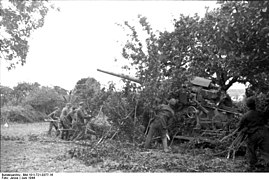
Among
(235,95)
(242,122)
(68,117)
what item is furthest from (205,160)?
(68,117)

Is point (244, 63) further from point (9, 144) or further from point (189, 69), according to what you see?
point (9, 144)

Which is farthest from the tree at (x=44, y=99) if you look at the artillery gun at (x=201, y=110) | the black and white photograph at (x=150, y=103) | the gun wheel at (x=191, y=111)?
the gun wheel at (x=191, y=111)

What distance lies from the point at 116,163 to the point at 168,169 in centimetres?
84

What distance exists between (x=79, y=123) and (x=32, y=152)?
7.10ft

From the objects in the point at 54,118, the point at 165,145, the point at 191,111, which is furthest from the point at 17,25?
the point at 191,111

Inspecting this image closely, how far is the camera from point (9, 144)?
175 inches

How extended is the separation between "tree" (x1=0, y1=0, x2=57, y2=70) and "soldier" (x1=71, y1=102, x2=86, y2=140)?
7.51 feet

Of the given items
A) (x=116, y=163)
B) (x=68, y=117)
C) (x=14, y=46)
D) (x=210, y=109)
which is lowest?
(x=116, y=163)

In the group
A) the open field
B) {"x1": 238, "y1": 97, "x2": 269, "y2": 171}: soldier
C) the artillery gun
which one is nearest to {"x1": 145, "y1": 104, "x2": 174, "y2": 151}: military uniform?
the open field

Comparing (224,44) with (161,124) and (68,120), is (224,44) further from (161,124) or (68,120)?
(68,120)

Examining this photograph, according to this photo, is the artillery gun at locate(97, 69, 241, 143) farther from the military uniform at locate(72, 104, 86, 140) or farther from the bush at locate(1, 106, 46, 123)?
the bush at locate(1, 106, 46, 123)

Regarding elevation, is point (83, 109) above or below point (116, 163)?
above

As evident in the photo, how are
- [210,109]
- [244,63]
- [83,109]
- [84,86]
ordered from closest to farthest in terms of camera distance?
[244,63] < [84,86] < [83,109] < [210,109]

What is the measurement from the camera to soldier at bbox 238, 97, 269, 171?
4.21 metres
